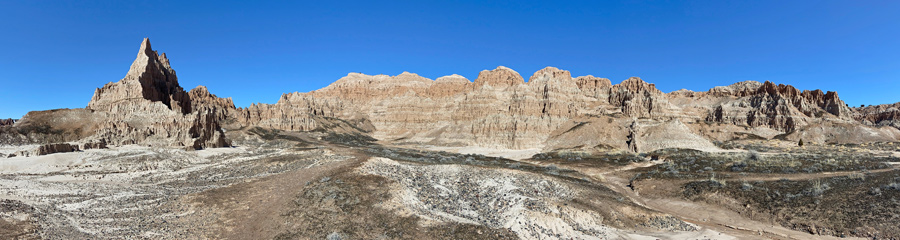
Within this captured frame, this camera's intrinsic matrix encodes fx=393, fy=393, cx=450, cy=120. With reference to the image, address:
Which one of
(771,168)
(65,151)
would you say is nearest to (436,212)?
(771,168)

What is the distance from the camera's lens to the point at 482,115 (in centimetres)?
11081

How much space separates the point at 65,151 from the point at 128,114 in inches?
600

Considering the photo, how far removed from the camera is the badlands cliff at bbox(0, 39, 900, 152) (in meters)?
55.8

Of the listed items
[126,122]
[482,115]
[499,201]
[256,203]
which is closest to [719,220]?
[499,201]

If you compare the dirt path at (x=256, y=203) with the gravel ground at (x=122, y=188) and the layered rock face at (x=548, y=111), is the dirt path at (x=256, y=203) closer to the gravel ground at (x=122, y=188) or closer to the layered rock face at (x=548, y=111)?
the gravel ground at (x=122, y=188)

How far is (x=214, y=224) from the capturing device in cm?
1662

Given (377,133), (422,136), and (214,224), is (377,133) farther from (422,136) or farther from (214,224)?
(214,224)

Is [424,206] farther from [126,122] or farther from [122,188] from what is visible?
[126,122]

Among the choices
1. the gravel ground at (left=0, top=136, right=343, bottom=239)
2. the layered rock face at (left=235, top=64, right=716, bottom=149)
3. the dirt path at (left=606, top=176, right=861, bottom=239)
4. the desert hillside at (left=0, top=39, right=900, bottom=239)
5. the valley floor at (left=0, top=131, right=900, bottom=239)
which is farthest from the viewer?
the layered rock face at (left=235, top=64, right=716, bottom=149)

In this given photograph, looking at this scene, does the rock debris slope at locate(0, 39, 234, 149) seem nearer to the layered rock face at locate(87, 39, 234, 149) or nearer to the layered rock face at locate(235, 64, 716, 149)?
the layered rock face at locate(87, 39, 234, 149)

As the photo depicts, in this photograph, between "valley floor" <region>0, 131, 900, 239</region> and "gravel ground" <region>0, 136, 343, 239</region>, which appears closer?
"gravel ground" <region>0, 136, 343, 239</region>

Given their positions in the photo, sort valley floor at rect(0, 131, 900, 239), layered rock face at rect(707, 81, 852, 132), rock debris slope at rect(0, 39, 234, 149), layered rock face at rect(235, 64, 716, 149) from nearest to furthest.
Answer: valley floor at rect(0, 131, 900, 239)
rock debris slope at rect(0, 39, 234, 149)
layered rock face at rect(235, 64, 716, 149)
layered rock face at rect(707, 81, 852, 132)

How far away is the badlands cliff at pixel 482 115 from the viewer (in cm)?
5578

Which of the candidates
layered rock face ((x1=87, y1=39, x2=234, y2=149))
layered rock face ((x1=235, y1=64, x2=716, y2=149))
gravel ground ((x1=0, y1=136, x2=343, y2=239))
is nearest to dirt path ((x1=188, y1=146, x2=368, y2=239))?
gravel ground ((x1=0, y1=136, x2=343, y2=239))
